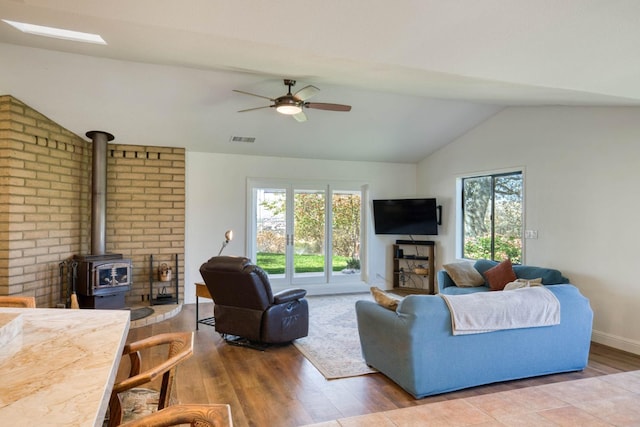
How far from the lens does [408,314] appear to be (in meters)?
2.96

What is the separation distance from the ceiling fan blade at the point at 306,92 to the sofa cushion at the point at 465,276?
3.20m

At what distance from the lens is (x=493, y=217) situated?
6.10m

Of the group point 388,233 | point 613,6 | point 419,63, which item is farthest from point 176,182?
point 613,6

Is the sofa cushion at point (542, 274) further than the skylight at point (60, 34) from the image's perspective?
Yes

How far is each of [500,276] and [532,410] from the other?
254 centimetres

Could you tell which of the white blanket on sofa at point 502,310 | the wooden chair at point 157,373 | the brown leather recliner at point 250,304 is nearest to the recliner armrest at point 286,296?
the brown leather recliner at point 250,304

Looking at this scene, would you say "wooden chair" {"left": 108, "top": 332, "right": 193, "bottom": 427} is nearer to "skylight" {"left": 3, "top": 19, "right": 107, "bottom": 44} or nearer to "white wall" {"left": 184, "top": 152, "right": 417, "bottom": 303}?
"skylight" {"left": 3, "top": 19, "right": 107, "bottom": 44}

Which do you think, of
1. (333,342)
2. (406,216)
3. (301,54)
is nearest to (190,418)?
(301,54)

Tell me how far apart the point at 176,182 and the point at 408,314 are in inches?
177

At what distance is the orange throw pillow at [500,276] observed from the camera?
191 inches

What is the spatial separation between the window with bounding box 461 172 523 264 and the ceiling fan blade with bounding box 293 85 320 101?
348cm

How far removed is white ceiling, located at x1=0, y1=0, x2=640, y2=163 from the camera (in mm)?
2330

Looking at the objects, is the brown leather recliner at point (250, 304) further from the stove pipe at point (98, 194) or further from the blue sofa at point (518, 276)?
the blue sofa at point (518, 276)

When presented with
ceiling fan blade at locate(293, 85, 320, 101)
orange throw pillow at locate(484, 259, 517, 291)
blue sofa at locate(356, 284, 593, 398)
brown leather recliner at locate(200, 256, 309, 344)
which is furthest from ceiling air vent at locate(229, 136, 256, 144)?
orange throw pillow at locate(484, 259, 517, 291)
